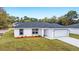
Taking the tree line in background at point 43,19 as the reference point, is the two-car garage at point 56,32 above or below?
below

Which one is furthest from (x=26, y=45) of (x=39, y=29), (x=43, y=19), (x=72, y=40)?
(x=72, y=40)

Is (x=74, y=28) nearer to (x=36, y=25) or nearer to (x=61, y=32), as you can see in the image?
(x=61, y=32)

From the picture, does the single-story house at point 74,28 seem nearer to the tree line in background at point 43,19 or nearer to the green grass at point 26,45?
the tree line in background at point 43,19

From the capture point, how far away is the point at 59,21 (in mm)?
4418

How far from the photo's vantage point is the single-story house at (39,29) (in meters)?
4.41

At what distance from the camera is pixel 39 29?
174 inches

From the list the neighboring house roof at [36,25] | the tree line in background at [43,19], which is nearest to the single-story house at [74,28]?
the tree line in background at [43,19]

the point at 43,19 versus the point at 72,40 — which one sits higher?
the point at 43,19
